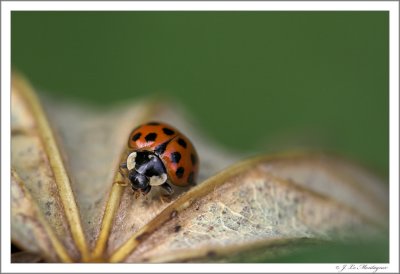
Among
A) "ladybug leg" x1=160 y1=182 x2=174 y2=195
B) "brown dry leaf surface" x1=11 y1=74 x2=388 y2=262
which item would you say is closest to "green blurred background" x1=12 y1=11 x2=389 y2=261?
A: "brown dry leaf surface" x1=11 y1=74 x2=388 y2=262

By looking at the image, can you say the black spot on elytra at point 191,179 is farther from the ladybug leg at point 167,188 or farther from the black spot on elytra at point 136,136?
the black spot on elytra at point 136,136

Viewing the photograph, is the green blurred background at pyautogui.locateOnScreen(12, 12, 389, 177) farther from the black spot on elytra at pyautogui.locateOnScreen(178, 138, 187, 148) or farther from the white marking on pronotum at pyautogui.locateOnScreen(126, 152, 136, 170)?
the white marking on pronotum at pyautogui.locateOnScreen(126, 152, 136, 170)

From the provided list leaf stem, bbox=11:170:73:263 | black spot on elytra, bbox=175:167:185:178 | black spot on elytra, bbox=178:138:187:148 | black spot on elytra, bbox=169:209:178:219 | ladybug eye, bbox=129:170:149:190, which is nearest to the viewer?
leaf stem, bbox=11:170:73:263

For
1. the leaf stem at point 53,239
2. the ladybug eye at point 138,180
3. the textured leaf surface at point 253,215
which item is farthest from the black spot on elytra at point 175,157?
the leaf stem at point 53,239

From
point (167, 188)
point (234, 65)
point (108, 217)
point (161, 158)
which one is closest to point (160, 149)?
point (161, 158)

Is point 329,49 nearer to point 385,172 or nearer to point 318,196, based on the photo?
point 385,172

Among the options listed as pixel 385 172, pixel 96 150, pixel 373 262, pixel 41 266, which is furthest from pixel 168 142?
pixel 385 172
